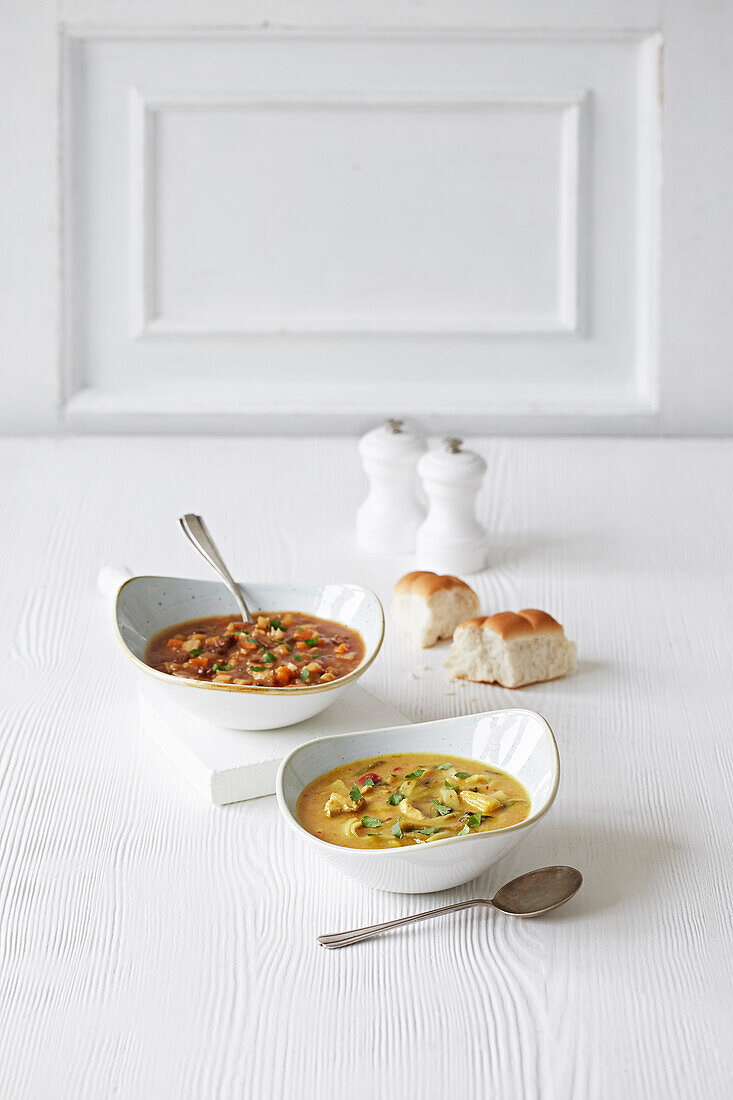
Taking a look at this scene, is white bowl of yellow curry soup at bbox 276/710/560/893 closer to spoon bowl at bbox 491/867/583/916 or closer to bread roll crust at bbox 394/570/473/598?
spoon bowl at bbox 491/867/583/916

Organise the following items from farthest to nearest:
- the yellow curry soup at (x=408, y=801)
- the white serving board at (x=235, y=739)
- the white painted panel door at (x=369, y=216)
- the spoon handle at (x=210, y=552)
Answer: the white painted panel door at (x=369, y=216)
the spoon handle at (x=210, y=552)
the white serving board at (x=235, y=739)
the yellow curry soup at (x=408, y=801)

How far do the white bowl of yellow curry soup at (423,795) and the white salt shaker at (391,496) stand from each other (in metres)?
0.65

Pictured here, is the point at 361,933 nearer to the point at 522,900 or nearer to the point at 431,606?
the point at 522,900

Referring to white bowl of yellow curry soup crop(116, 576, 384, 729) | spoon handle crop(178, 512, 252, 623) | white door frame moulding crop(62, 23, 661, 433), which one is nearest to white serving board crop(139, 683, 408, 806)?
white bowl of yellow curry soup crop(116, 576, 384, 729)

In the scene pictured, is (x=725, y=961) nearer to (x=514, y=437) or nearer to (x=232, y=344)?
(x=514, y=437)

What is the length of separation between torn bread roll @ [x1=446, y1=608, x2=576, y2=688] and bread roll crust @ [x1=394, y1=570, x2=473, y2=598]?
9cm

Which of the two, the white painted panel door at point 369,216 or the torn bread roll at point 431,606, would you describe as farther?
the white painted panel door at point 369,216

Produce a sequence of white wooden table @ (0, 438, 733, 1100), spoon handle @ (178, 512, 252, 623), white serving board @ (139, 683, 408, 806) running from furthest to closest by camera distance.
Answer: spoon handle @ (178, 512, 252, 623), white serving board @ (139, 683, 408, 806), white wooden table @ (0, 438, 733, 1100)

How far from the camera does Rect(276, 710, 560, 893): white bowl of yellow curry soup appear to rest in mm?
789

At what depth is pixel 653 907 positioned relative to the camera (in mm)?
839

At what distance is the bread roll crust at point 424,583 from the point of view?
129 centimetres

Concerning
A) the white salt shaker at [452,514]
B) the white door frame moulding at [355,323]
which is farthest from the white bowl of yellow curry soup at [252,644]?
the white door frame moulding at [355,323]

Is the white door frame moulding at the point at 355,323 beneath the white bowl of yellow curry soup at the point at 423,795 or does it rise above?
above

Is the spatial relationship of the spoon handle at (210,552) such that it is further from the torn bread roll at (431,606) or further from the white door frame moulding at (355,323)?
the white door frame moulding at (355,323)
